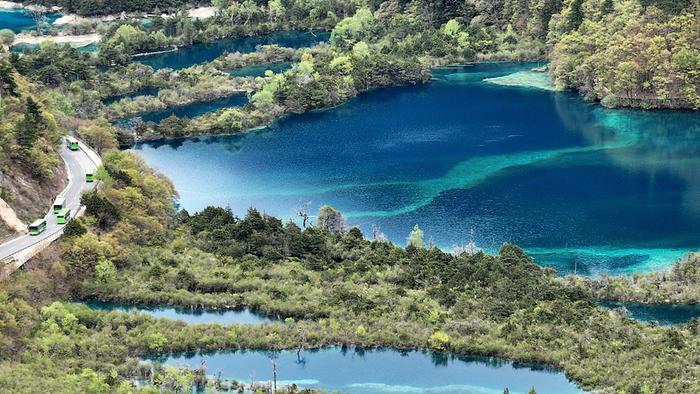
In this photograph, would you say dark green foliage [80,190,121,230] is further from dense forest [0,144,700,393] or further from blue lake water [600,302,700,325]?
blue lake water [600,302,700,325]

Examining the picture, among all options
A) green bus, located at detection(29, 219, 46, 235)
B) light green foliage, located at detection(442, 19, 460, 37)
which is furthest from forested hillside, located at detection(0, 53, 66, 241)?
light green foliage, located at detection(442, 19, 460, 37)

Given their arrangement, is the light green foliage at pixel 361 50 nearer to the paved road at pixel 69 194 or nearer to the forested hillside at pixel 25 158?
the paved road at pixel 69 194

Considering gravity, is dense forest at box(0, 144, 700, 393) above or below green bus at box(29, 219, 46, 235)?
below

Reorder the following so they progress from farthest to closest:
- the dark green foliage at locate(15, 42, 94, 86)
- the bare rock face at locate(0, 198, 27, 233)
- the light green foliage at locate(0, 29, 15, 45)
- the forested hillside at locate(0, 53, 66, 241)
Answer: the light green foliage at locate(0, 29, 15, 45), the dark green foliage at locate(15, 42, 94, 86), the forested hillside at locate(0, 53, 66, 241), the bare rock face at locate(0, 198, 27, 233)

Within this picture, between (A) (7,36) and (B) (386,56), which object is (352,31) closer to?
(B) (386,56)

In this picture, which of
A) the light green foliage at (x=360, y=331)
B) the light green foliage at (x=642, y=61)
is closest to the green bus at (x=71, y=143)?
the light green foliage at (x=360, y=331)

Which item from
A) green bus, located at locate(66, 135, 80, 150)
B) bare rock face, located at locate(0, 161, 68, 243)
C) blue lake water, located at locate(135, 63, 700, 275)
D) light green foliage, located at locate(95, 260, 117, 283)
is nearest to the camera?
light green foliage, located at locate(95, 260, 117, 283)
